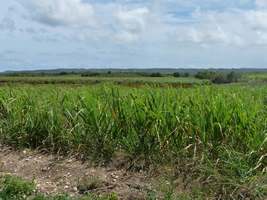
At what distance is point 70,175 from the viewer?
17.8 ft

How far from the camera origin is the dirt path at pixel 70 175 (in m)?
4.81

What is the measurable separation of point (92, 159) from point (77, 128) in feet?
1.83

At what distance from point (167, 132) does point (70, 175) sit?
52.7 inches

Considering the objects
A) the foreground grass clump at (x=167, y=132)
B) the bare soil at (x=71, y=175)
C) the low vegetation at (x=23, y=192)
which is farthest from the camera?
the bare soil at (x=71, y=175)

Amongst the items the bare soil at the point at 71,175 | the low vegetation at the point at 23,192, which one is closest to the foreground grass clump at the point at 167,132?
the bare soil at the point at 71,175

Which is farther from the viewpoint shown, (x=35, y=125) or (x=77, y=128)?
(x=35, y=125)

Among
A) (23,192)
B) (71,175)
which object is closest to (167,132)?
(71,175)

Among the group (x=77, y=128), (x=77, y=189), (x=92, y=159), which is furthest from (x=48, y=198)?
(x=77, y=128)

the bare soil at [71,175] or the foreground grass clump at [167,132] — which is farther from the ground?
the foreground grass clump at [167,132]

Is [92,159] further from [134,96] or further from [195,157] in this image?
[195,157]

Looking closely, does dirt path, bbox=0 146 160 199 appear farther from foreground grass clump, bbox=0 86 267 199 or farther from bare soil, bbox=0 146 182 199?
foreground grass clump, bbox=0 86 267 199

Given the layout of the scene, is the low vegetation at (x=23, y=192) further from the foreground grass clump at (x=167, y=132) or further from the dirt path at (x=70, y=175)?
the foreground grass clump at (x=167, y=132)

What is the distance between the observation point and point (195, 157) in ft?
15.6

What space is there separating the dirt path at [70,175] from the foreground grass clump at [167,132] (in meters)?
0.21
